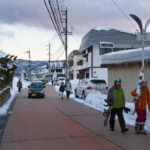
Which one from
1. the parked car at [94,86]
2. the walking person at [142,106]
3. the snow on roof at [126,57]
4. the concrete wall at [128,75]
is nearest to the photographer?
the walking person at [142,106]

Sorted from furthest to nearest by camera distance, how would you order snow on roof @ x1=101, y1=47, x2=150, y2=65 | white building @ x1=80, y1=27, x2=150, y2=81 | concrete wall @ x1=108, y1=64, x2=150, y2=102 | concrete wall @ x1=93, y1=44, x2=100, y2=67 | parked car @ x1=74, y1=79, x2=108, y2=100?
concrete wall @ x1=93, y1=44, x2=100, y2=67 → white building @ x1=80, y1=27, x2=150, y2=81 → parked car @ x1=74, y1=79, x2=108, y2=100 → concrete wall @ x1=108, y1=64, x2=150, y2=102 → snow on roof @ x1=101, y1=47, x2=150, y2=65

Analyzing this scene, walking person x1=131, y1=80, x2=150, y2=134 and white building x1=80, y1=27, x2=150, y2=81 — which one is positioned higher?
white building x1=80, y1=27, x2=150, y2=81

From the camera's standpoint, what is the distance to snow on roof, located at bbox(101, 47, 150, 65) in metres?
13.2

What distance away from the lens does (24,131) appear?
9.16 meters

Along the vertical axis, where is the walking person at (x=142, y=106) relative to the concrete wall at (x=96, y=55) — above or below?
below

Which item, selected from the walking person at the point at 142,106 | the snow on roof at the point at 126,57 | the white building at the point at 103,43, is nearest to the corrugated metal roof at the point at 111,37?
the white building at the point at 103,43

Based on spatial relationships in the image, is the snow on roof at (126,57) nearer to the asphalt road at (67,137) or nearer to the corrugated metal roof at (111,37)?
the asphalt road at (67,137)

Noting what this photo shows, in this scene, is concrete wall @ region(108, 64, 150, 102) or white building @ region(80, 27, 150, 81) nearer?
concrete wall @ region(108, 64, 150, 102)

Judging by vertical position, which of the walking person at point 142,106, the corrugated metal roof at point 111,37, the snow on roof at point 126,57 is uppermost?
the corrugated metal roof at point 111,37

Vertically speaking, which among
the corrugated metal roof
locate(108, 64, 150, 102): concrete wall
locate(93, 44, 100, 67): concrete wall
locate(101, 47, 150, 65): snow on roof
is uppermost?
the corrugated metal roof

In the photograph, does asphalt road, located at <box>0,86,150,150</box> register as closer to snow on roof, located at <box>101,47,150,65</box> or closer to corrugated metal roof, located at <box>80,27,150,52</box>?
snow on roof, located at <box>101,47,150,65</box>

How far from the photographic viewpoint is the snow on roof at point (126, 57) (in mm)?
13163

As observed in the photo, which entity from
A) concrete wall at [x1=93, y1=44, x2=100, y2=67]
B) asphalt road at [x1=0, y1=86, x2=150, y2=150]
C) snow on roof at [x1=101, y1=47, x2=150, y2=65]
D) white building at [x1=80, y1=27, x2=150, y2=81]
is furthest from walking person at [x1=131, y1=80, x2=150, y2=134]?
concrete wall at [x1=93, y1=44, x2=100, y2=67]

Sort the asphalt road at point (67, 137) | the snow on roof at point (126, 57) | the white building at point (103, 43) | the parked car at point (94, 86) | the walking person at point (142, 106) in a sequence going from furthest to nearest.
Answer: the white building at point (103, 43)
the parked car at point (94, 86)
the snow on roof at point (126, 57)
the walking person at point (142, 106)
the asphalt road at point (67, 137)
